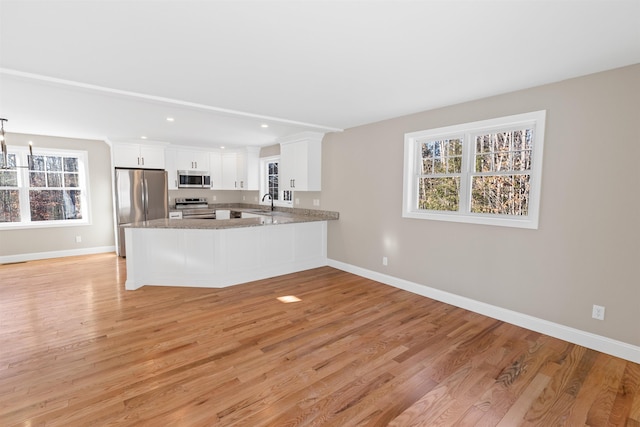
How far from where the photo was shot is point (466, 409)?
6.18ft

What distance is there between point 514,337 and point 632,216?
4.63ft

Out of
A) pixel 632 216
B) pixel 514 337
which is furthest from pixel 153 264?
pixel 632 216

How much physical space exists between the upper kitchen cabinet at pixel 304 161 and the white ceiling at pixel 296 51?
1.52 metres

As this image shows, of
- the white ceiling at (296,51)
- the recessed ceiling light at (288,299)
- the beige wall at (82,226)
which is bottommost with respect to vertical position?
the recessed ceiling light at (288,299)

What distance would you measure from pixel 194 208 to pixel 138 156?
1594 millimetres

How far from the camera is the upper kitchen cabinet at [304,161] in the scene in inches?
A: 203

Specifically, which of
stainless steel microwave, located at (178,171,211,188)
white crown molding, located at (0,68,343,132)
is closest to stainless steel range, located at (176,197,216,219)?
stainless steel microwave, located at (178,171,211,188)

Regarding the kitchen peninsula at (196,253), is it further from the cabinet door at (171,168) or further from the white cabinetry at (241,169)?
the white cabinetry at (241,169)

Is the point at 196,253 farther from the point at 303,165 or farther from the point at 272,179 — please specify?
the point at 272,179

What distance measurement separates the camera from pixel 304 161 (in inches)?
205

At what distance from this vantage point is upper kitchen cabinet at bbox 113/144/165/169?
227 inches

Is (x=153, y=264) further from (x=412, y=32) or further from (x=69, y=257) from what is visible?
(x=412, y=32)

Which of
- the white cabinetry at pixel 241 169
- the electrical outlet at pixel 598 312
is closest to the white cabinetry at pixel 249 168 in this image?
the white cabinetry at pixel 241 169

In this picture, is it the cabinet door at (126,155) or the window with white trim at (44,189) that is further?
the cabinet door at (126,155)
